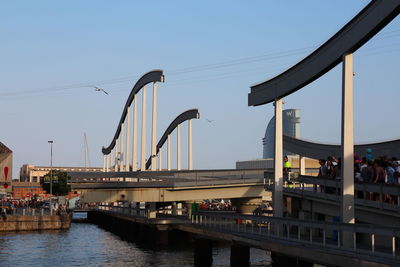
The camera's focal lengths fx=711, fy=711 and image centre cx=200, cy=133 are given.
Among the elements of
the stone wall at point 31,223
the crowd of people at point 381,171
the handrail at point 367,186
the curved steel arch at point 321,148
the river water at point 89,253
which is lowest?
the river water at point 89,253

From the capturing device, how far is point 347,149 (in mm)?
25656

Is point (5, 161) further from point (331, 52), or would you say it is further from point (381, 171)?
point (381, 171)

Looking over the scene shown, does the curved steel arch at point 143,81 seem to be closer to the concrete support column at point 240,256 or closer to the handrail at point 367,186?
the concrete support column at point 240,256

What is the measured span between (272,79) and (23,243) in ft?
115

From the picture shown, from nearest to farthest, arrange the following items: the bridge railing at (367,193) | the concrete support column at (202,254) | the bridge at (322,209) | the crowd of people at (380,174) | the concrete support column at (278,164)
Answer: the bridge at (322,209), the bridge railing at (367,193), the crowd of people at (380,174), the concrete support column at (278,164), the concrete support column at (202,254)

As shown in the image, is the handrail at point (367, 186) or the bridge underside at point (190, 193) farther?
the bridge underside at point (190, 193)

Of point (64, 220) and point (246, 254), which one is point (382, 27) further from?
point (64, 220)

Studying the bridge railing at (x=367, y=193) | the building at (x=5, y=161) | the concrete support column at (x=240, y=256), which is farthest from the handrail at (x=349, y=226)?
the building at (x=5, y=161)

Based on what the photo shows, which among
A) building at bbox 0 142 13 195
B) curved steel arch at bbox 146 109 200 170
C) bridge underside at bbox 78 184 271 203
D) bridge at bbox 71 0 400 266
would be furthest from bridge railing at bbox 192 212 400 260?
building at bbox 0 142 13 195

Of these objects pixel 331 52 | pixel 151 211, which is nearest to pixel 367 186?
pixel 331 52

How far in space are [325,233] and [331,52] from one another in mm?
7220

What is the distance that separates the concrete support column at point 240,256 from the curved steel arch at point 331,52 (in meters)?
7.52

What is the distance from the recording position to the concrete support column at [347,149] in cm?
2552

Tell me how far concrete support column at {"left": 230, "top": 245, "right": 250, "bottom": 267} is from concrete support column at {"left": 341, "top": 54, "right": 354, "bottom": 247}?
1057cm
